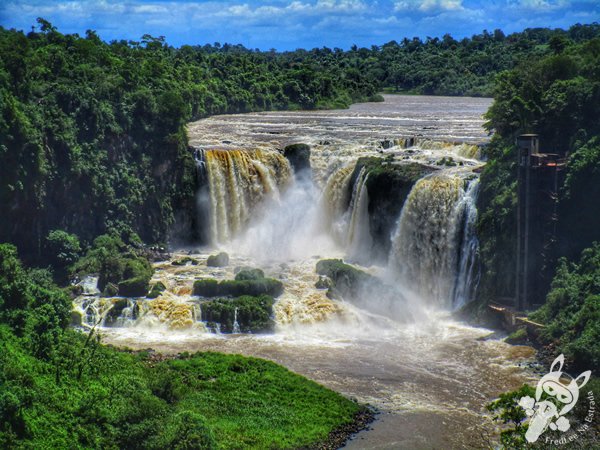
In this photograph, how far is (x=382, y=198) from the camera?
126 ft

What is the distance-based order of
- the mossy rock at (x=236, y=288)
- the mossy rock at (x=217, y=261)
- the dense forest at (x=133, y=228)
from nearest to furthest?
the dense forest at (x=133, y=228) → the mossy rock at (x=236, y=288) → the mossy rock at (x=217, y=261)

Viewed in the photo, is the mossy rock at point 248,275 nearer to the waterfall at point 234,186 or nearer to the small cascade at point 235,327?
the small cascade at point 235,327

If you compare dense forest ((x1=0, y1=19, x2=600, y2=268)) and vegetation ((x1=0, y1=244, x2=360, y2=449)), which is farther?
dense forest ((x1=0, y1=19, x2=600, y2=268))

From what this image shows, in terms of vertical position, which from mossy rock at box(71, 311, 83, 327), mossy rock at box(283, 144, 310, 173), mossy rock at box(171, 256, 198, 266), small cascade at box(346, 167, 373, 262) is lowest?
mossy rock at box(71, 311, 83, 327)

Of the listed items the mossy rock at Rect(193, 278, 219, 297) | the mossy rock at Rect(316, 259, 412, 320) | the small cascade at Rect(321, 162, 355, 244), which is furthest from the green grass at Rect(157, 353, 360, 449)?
the small cascade at Rect(321, 162, 355, 244)

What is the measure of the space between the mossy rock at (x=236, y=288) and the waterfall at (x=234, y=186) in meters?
9.26

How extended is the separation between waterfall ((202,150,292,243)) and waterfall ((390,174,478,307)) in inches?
368

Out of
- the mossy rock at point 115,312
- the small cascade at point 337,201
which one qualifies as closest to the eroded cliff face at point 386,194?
the small cascade at point 337,201

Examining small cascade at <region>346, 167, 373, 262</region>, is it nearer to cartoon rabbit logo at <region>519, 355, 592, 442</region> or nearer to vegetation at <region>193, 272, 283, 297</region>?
vegetation at <region>193, 272, 283, 297</region>

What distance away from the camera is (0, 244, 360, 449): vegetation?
2086 centimetres

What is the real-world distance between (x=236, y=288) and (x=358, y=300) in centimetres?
457

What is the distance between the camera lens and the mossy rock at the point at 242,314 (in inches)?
1231

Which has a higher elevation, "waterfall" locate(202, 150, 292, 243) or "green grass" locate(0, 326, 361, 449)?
"waterfall" locate(202, 150, 292, 243)

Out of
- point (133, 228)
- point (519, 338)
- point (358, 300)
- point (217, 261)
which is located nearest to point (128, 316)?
point (217, 261)
